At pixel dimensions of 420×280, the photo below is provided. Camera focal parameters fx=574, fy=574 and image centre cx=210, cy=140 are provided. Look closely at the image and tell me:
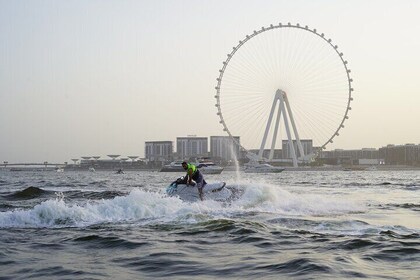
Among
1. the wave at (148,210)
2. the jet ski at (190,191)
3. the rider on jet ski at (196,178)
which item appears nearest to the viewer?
the wave at (148,210)

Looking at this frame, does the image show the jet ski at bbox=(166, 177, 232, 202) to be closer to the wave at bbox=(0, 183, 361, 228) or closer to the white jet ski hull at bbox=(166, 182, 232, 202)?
the white jet ski hull at bbox=(166, 182, 232, 202)

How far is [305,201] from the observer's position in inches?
1236

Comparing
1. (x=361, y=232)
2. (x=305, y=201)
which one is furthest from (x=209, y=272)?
(x=305, y=201)

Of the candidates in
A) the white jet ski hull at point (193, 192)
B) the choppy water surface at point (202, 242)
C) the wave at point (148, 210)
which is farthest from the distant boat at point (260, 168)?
the choppy water surface at point (202, 242)

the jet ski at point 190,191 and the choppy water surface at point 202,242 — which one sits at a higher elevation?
the jet ski at point 190,191

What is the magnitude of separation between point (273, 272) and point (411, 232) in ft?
27.0

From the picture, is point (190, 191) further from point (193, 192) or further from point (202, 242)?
point (202, 242)

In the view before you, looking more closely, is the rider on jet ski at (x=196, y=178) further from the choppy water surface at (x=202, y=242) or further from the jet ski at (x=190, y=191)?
the choppy water surface at (x=202, y=242)

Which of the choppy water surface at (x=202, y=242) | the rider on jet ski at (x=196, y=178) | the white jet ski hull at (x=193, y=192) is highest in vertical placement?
the rider on jet ski at (x=196, y=178)

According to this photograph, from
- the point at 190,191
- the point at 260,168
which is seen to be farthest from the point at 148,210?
the point at 260,168

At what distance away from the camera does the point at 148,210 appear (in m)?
23.6

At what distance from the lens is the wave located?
2142 cm

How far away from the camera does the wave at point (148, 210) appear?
21422mm

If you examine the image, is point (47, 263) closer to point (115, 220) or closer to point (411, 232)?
point (115, 220)
